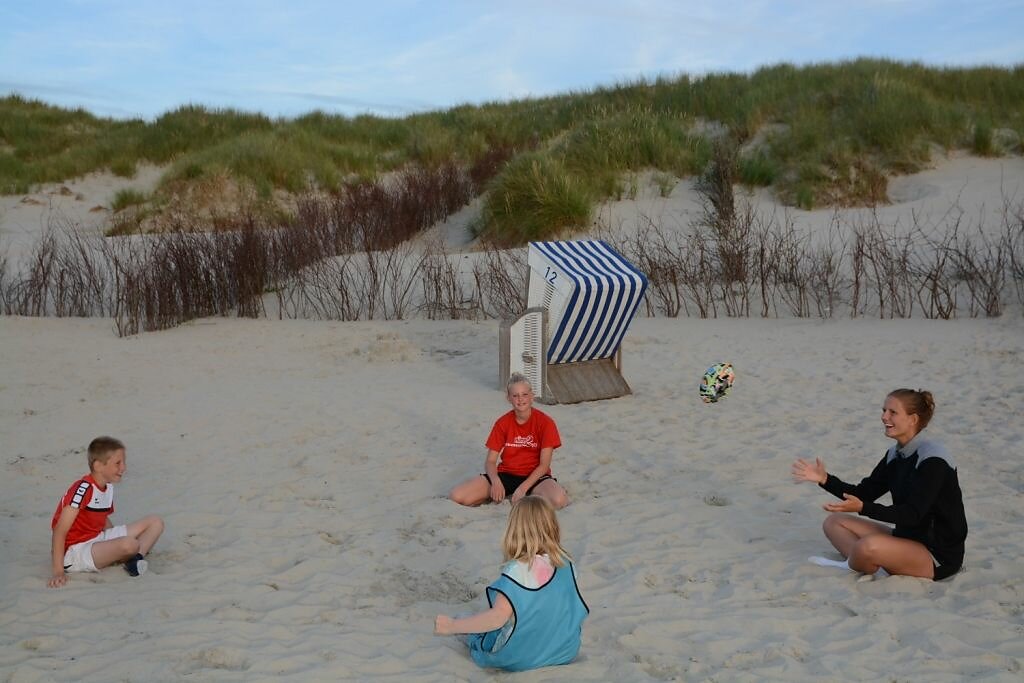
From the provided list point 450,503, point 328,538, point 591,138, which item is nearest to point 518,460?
point 450,503

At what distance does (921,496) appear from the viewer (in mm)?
4379

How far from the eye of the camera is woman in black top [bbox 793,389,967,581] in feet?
14.4

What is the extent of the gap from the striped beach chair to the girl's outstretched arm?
184 inches

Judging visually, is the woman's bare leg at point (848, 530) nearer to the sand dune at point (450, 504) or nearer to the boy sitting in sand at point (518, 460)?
the sand dune at point (450, 504)

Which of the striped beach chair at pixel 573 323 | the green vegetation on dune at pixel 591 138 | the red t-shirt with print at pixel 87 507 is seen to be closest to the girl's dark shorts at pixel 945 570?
the red t-shirt with print at pixel 87 507

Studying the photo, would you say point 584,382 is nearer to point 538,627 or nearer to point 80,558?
point 80,558

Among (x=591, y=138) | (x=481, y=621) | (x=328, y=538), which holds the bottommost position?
(x=328, y=538)

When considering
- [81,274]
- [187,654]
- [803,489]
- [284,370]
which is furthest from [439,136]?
[187,654]

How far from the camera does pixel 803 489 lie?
6211 millimetres

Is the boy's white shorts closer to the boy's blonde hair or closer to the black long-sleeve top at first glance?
the boy's blonde hair

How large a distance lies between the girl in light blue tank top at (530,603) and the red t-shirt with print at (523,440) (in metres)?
2.14

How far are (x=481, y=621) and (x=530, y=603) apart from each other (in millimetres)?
193

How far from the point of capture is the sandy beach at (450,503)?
405 cm

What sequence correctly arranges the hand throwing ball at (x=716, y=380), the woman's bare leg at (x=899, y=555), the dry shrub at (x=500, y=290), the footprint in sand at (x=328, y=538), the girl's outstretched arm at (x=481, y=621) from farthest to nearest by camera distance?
1. the dry shrub at (x=500, y=290)
2. the hand throwing ball at (x=716, y=380)
3. the footprint in sand at (x=328, y=538)
4. the woman's bare leg at (x=899, y=555)
5. the girl's outstretched arm at (x=481, y=621)
